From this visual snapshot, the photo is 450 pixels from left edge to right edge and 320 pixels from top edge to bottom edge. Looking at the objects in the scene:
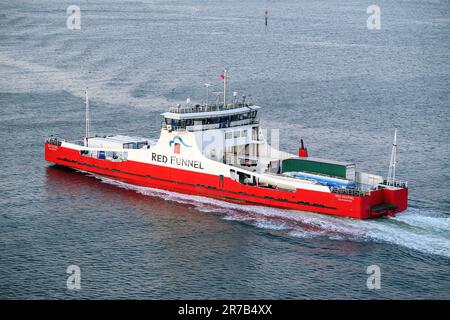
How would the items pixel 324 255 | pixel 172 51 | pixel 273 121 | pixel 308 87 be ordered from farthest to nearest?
pixel 172 51, pixel 308 87, pixel 273 121, pixel 324 255

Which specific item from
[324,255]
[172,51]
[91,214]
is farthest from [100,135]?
[172,51]

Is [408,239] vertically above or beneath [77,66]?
beneath

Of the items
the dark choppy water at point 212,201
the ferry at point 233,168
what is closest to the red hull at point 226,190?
the ferry at point 233,168

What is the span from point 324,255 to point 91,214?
2034 centimetres

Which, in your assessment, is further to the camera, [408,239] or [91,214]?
[91,214]

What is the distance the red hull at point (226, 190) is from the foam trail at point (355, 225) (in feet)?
2.19

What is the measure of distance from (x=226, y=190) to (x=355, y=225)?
12.8 metres

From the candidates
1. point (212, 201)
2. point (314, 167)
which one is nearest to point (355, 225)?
point (314, 167)

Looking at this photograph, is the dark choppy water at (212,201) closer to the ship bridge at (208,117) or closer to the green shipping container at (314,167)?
the green shipping container at (314,167)

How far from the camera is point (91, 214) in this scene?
66.2 metres

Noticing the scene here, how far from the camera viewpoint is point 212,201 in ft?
232

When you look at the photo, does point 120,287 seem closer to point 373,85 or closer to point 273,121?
point 273,121

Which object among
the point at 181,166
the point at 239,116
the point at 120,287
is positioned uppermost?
the point at 239,116

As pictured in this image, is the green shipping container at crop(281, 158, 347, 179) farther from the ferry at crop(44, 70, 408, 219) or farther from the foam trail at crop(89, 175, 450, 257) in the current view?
the foam trail at crop(89, 175, 450, 257)
